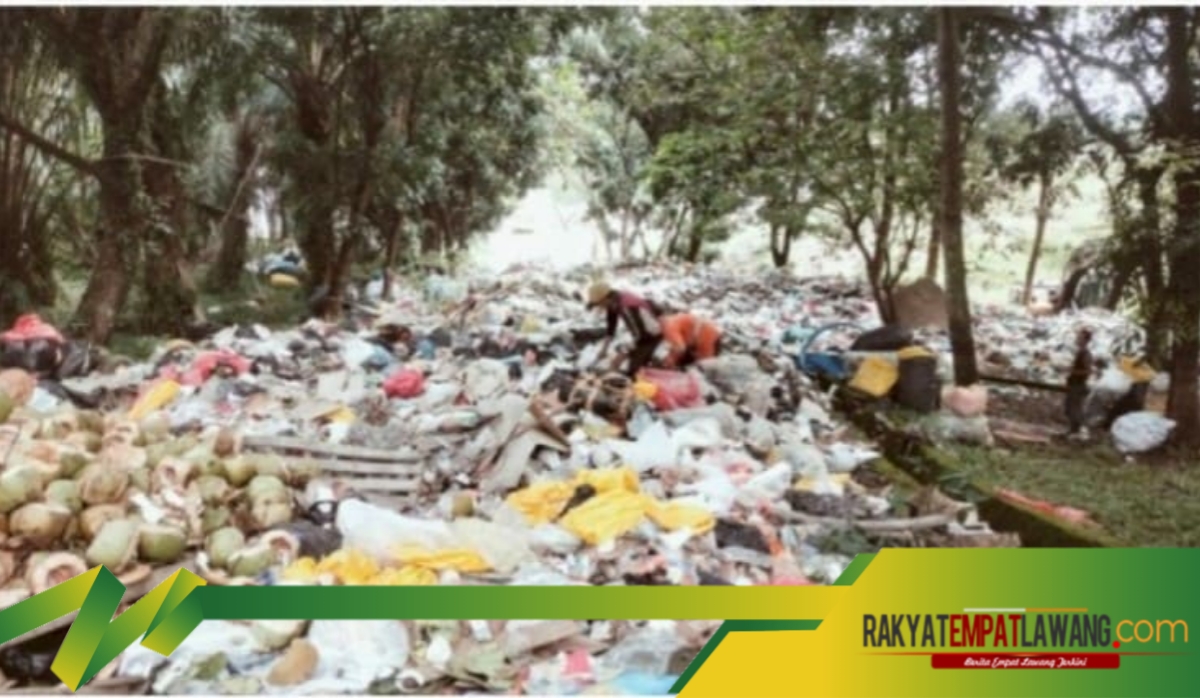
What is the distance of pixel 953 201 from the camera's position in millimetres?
4793

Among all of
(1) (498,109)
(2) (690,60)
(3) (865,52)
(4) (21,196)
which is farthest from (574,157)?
(4) (21,196)

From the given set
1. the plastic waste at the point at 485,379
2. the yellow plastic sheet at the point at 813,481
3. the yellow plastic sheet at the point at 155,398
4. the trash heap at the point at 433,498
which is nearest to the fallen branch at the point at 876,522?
the trash heap at the point at 433,498

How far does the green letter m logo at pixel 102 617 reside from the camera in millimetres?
2600

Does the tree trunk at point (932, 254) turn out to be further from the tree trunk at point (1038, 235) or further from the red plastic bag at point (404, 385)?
the red plastic bag at point (404, 385)

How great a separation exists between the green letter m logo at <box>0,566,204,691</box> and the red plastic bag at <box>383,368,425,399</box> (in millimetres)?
1832

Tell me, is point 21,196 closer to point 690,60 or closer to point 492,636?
point 690,60

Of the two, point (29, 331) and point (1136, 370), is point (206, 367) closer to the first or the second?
point (29, 331)

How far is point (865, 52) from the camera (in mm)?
4793

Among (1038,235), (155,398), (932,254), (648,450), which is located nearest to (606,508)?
(648,450)

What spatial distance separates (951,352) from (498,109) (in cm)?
422

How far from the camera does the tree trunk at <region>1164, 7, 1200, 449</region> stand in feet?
11.8

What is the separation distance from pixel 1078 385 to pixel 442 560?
3.32m

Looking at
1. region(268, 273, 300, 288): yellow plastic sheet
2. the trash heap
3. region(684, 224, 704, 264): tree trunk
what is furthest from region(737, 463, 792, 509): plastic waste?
region(268, 273, 300, 288): yellow plastic sheet

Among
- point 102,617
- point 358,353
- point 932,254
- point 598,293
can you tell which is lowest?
point 102,617
